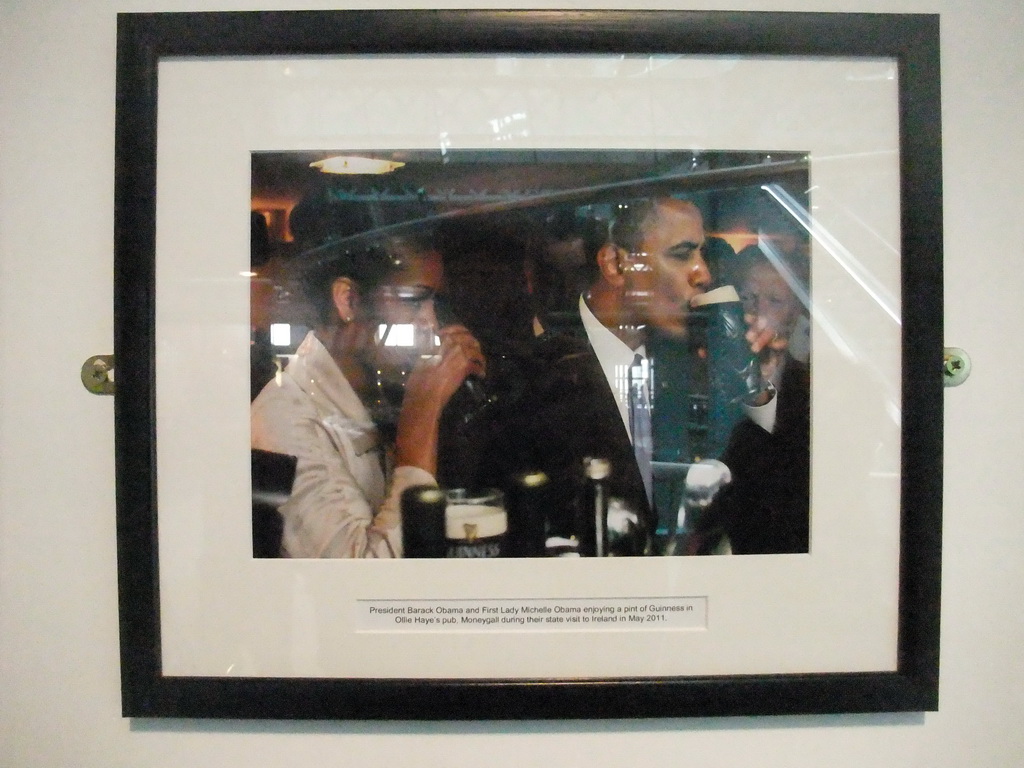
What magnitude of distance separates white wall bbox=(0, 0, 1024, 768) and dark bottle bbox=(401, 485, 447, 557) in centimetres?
18

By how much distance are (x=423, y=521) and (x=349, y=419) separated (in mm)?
118

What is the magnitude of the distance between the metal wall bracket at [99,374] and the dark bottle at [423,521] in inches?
12.3

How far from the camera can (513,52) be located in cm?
63

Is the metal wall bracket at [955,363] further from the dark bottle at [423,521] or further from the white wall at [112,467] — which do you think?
the dark bottle at [423,521]

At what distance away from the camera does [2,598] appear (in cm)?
67

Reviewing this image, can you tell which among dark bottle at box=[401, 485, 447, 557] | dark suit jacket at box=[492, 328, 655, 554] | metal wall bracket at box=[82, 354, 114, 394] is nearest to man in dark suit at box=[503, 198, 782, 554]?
dark suit jacket at box=[492, 328, 655, 554]

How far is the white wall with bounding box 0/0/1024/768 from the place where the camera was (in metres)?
0.66

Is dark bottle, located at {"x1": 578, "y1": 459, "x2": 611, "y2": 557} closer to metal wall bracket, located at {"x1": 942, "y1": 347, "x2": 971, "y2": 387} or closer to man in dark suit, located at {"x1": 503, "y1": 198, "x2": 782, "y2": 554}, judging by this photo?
man in dark suit, located at {"x1": 503, "y1": 198, "x2": 782, "y2": 554}

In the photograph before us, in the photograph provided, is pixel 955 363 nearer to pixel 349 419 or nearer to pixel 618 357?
pixel 618 357

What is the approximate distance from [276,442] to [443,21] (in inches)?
16.6

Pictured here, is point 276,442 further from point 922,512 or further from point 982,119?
point 982,119

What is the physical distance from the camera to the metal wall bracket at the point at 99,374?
0.65 metres

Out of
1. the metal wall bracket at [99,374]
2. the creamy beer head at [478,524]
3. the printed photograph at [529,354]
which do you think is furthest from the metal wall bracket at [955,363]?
the metal wall bracket at [99,374]
